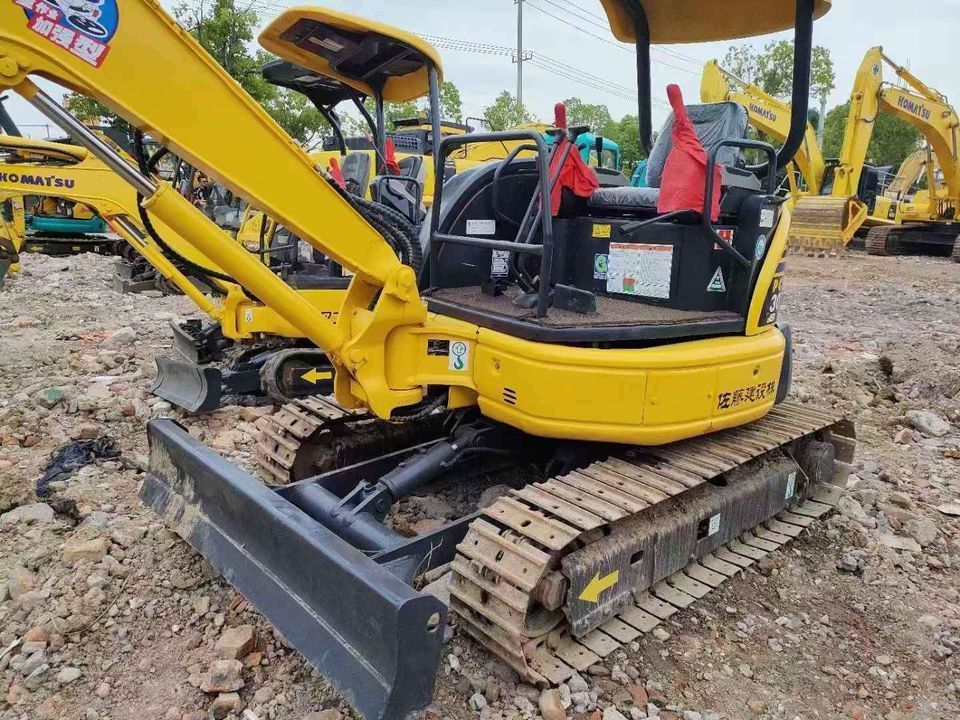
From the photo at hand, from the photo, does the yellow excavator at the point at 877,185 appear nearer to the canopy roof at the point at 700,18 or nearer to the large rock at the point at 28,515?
the canopy roof at the point at 700,18

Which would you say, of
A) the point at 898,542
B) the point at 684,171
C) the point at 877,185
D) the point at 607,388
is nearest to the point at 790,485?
the point at 898,542

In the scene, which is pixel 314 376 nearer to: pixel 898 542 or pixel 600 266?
pixel 600 266

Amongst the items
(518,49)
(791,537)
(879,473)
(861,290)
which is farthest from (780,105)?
(518,49)

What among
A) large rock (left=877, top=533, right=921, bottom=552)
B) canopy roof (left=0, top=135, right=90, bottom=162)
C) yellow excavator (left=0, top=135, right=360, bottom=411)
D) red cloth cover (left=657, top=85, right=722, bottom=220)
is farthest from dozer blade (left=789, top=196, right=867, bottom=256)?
red cloth cover (left=657, top=85, right=722, bottom=220)

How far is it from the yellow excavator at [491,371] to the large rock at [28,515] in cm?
71

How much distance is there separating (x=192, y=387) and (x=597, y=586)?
14.0 feet

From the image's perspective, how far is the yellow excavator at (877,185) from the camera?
15773 millimetres

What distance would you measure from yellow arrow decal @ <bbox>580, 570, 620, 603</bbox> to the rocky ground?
305mm

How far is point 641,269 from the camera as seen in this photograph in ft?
12.3

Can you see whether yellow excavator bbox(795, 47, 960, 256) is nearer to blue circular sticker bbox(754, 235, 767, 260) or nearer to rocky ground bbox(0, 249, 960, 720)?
rocky ground bbox(0, 249, 960, 720)

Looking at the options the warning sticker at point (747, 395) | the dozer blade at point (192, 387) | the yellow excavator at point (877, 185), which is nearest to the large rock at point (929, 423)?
the warning sticker at point (747, 395)

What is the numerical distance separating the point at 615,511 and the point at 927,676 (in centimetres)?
144

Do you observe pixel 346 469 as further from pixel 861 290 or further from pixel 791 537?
pixel 861 290

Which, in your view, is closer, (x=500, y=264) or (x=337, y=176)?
(x=500, y=264)
